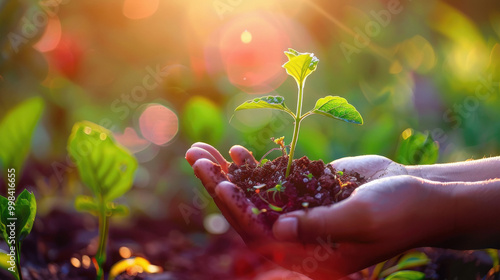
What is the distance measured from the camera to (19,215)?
0.87 meters

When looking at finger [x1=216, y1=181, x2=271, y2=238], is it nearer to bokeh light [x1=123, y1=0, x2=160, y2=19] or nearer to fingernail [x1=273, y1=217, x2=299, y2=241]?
fingernail [x1=273, y1=217, x2=299, y2=241]

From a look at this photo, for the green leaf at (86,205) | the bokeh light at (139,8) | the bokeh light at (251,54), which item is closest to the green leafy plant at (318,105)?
the green leaf at (86,205)

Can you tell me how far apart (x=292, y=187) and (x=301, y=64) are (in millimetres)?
282

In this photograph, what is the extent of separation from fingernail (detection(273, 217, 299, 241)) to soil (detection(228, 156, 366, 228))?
0.06m

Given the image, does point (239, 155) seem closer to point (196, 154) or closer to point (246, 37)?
point (196, 154)

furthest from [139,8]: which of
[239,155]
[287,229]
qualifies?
[287,229]

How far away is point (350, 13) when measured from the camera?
113 inches

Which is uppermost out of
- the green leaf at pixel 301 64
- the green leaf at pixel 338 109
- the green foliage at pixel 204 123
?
the green foliage at pixel 204 123

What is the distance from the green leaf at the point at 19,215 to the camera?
87 centimetres

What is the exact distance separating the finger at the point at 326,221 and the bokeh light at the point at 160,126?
3.69 feet

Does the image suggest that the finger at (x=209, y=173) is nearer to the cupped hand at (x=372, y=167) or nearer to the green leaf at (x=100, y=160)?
the green leaf at (x=100, y=160)

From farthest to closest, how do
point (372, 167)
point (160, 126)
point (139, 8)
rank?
1. point (139, 8)
2. point (160, 126)
3. point (372, 167)

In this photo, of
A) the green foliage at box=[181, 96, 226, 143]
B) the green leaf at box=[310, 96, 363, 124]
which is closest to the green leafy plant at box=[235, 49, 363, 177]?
the green leaf at box=[310, 96, 363, 124]

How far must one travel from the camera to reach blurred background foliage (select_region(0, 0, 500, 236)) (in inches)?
63.9
